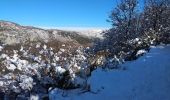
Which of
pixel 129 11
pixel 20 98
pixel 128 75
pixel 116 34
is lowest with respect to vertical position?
pixel 20 98

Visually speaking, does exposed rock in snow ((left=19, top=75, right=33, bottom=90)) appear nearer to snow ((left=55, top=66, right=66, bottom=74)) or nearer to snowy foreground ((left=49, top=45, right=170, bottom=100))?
snow ((left=55, top=66, right=66, bottom=74))

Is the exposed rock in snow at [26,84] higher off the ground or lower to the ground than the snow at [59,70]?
lower

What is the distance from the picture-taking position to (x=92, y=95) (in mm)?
18906

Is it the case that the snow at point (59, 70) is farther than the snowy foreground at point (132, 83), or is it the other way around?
the snow at point (59, 70)

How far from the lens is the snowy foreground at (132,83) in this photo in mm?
16812

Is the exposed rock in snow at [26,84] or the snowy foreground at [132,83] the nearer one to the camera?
the snowy foreground at [132,83]

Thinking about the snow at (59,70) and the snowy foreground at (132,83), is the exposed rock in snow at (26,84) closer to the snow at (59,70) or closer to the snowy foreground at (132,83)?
the snow at (59,70)

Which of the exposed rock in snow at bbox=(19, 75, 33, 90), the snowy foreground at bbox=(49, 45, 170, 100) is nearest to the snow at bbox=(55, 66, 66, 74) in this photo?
the snowy foreground at bbox=(49, 45, 170, 100)

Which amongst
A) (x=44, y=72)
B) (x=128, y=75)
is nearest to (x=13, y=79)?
(x=44, y=72)

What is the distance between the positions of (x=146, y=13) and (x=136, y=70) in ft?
71.6

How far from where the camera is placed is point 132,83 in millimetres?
18719

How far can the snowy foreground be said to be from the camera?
16812 millimetres

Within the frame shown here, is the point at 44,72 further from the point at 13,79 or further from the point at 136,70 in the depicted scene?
the point at 136,70

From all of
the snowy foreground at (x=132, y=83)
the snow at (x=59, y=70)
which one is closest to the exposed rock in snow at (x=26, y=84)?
the snow at (x=59, y=70)
